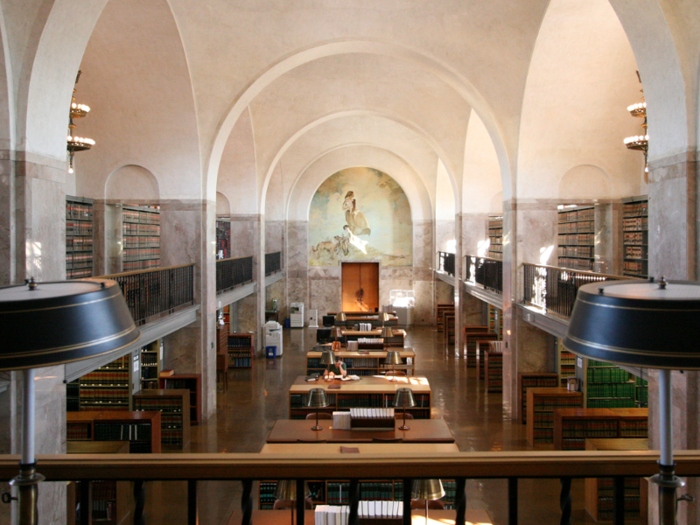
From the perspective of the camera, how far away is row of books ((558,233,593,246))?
1363 cm

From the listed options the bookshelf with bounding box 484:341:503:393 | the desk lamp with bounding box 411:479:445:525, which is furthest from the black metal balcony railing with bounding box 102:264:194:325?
the bookshelf with bounding box 484:341:503:393

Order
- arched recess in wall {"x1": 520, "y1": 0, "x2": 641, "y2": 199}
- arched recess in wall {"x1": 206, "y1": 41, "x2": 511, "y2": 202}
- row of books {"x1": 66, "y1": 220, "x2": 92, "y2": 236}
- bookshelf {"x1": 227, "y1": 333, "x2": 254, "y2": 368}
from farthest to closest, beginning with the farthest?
1. bookshelf {"x1": 227, "y1": 333, "x2": 254, "y2": 368}
2. row of books {"x1": 66, "y1": 220, "x2": 92, "y2": 236}
3. arched recess in wall {"x1": 206, "y1": 41, "x2": 511, "y2": 202}
4. arched recess in wall {"x1": 520, "y1": 0, "x2": 641, "y2": 199}

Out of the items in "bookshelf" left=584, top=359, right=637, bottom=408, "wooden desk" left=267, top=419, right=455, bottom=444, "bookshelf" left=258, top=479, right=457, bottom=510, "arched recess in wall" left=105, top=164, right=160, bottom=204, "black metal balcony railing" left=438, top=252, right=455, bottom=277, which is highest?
"arched recess in wall" left=105, top=164, right=160, bottom=204

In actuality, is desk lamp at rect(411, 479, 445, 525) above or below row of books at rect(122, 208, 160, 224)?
below

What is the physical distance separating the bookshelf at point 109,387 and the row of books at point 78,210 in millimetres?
3526

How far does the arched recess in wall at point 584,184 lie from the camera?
40.3 ft

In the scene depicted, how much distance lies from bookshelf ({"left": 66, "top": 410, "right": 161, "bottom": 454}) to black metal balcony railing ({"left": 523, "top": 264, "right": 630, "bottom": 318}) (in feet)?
23.4

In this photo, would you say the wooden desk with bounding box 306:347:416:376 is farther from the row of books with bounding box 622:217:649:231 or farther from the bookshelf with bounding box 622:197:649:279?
the row of books with bounding box 622:217:649:231

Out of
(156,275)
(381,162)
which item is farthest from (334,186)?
(156,275)

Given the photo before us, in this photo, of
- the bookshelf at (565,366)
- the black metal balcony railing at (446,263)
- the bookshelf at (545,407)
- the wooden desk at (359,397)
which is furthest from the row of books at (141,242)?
the black metal balcony railing at (446,263)

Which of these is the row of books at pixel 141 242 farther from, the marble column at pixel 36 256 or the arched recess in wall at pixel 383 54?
the marble column at pixel 36 256

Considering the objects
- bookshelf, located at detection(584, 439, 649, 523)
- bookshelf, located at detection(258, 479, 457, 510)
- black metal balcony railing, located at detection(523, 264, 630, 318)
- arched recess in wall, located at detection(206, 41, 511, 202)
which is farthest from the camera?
arched recess in wall, located at detection(206, 41, 511, 202)

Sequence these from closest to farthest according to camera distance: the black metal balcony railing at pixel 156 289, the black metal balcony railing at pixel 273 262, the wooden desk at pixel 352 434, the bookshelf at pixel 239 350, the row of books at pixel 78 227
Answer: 1. the wooden desk at pixel 352 434
2. the black metal balcony railing at pixel 156 289
3. the row of books at pixel 78 227
4. the bookshelf at pixel 239 350
5. the black metal balcony railing at pixel 273 262

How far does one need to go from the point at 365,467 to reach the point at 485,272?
45.1 feet
